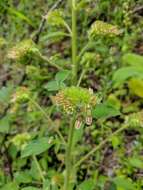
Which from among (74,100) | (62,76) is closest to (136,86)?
(62,76)

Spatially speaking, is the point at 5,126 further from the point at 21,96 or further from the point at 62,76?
the point at 62,76

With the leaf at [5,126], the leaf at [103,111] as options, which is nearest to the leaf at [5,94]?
the leaf at [5,126]

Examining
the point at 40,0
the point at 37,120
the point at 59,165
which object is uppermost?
the point at 40,0

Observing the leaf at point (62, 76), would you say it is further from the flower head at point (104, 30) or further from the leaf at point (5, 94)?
the leaf at point (5, 94)

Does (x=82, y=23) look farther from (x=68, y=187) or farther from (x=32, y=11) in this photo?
(x=68, y=187)

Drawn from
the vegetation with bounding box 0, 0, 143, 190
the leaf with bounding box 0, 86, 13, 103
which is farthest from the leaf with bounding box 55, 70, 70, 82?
the leaf with bounding box 0, 86, 13, 103

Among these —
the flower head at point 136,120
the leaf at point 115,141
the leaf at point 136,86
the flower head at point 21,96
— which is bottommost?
the leaf at point 115,141

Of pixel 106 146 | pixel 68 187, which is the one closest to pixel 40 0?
pixel 106 146
